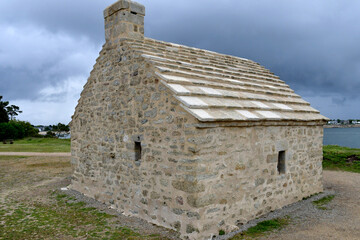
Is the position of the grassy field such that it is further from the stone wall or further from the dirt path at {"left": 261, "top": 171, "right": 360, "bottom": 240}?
the dirt path at {"left": 261, "top": 171, "right": 360, "bottom": 240}

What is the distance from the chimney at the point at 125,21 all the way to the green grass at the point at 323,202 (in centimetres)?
744

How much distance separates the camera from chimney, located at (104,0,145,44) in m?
8.50

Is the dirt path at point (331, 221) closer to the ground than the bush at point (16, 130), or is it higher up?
closer to the ground

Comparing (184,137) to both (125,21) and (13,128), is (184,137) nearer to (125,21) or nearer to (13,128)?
(125,21)

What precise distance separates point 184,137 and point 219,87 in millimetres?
2415

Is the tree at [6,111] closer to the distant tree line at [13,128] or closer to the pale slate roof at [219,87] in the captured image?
the distant tree line at [13,128]

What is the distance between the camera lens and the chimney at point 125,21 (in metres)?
8.50

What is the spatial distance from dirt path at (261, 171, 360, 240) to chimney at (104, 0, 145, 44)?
6509 mm

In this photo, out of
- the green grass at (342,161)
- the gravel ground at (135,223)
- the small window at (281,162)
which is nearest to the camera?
the gravel ground at (135,223)

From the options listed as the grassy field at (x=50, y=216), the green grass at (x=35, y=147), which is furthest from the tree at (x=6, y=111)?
the grassy field at (x=50, y=216)

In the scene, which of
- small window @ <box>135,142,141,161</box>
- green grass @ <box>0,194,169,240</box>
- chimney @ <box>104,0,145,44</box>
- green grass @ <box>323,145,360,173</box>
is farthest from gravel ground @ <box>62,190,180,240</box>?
green grass @ <box>323,145,360,173</box>

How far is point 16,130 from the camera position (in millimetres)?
38719

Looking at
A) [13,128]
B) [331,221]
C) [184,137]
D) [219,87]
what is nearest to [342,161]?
[331,221]

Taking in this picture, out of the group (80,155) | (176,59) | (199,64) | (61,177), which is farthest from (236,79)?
(61,177)
